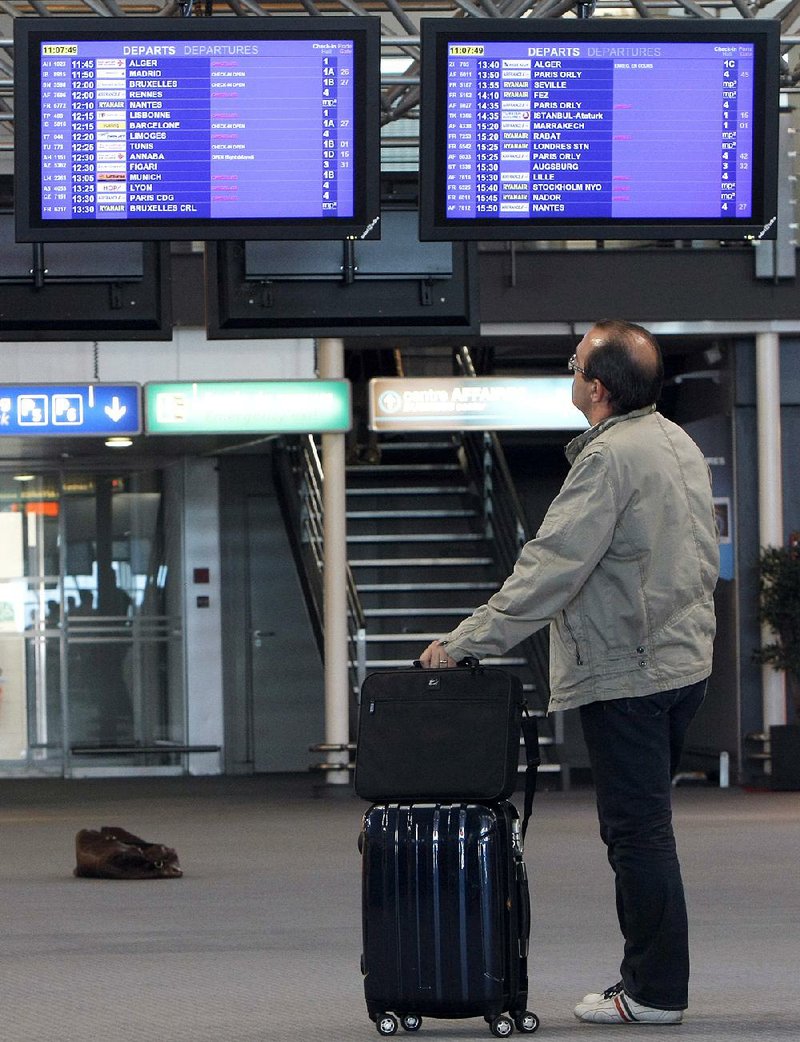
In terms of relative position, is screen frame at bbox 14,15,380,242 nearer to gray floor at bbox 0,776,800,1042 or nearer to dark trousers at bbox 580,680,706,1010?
gray floor at bbox 0,776,800,1042

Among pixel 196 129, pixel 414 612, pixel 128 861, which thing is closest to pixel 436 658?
pixel 196 129

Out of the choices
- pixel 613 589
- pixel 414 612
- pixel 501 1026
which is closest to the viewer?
pixel 501 1026

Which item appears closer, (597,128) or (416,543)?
(597,128)

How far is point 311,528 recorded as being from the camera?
14.3 metres

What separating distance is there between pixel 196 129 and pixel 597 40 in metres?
1.61

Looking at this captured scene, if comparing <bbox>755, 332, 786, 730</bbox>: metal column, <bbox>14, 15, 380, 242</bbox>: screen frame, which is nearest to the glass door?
<bbox>755, 332, 786, 730</bbox>: metal column

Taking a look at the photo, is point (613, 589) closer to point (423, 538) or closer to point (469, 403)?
point (469, 403)

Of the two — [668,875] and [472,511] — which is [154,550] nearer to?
[472,511]

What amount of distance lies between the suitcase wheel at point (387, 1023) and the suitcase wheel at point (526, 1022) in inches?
11.0

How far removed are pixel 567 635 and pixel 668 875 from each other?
595 millimetres

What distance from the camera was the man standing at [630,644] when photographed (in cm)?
410

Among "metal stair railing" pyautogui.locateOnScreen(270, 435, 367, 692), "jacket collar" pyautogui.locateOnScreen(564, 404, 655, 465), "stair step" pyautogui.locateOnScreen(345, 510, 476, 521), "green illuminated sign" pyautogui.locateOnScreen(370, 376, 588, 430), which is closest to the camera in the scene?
"jacket collar" pyautogui.locateOnScreen(564, 404, 655, 465)

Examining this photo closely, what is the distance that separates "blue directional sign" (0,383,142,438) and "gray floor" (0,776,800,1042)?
259 centimetres

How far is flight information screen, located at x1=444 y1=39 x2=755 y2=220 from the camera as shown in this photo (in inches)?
277
